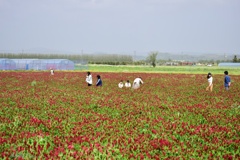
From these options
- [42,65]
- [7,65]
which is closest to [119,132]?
[7,65]

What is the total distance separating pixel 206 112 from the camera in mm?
13133

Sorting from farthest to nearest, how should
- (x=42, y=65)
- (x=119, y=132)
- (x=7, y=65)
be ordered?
1. (x=42, y=65)
2. (x=7, y=65)
3. (x=119, y=132)

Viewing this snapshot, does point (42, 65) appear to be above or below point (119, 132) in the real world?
above

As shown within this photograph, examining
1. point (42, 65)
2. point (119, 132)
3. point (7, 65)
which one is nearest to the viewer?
point (119, 132)

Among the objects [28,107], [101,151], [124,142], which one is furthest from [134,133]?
[28,107]

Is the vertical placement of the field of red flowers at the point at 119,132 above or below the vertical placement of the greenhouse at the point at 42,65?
below

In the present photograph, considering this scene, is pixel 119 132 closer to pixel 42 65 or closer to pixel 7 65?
pixel 7 65

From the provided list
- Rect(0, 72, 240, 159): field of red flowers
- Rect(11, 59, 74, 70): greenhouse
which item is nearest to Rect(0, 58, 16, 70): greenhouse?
Rect(11, 59, 74, 70): greenhouse

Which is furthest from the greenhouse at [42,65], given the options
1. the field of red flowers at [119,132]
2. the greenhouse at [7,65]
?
the field of red flowers at [119,132]

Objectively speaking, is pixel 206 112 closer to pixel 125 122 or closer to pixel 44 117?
pixel 125 122

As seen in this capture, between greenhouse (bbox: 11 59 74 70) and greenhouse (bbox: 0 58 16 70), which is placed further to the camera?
greenhouse (bbox: 11 59 74 70)

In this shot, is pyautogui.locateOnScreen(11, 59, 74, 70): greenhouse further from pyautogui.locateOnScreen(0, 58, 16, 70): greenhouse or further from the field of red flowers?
the field of red flowers

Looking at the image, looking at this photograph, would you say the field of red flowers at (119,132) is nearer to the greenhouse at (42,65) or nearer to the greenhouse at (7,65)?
the greenhouse at (7,65)

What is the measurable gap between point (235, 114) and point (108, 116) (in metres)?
5.04
